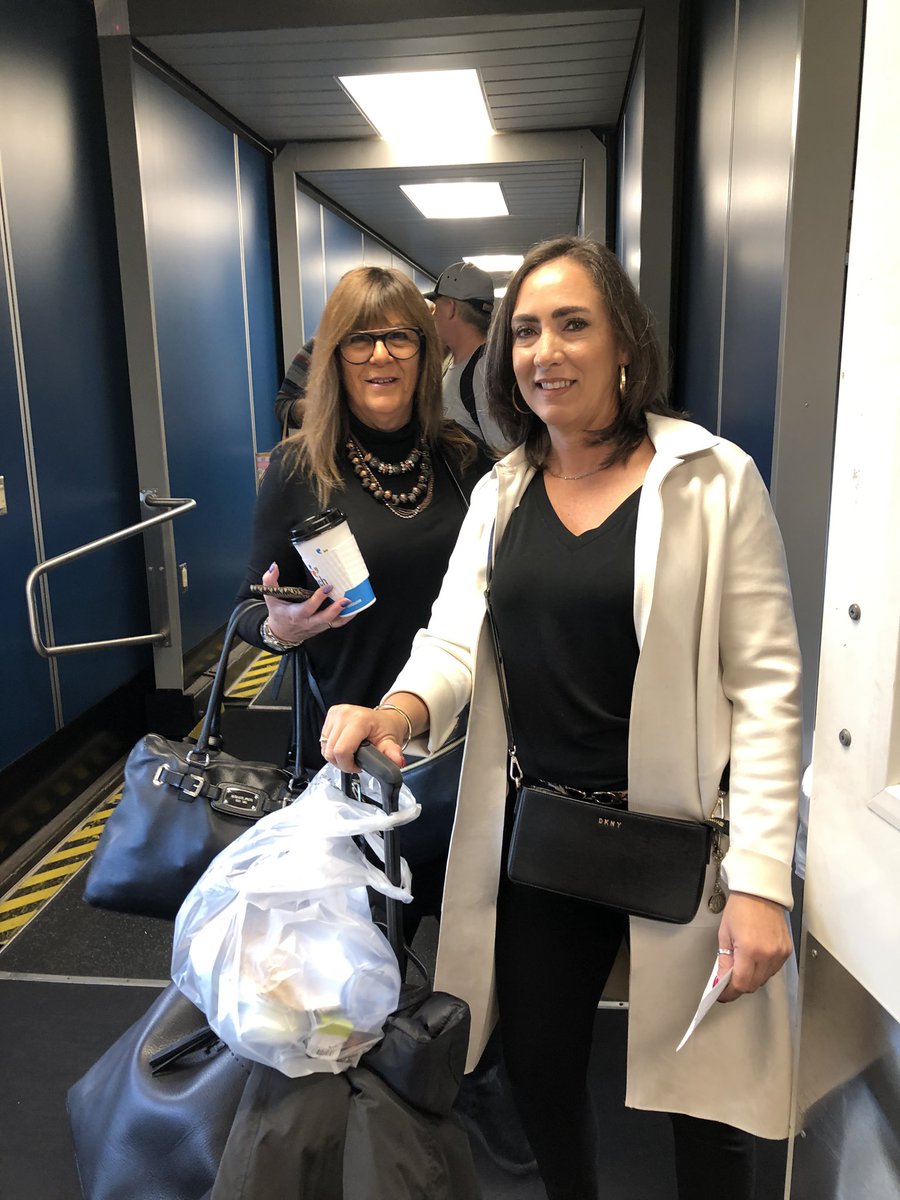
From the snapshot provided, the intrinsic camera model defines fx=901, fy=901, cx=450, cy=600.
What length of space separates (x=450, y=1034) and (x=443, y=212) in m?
6.98

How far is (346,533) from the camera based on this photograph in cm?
148

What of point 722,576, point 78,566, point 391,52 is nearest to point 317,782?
point 722,576

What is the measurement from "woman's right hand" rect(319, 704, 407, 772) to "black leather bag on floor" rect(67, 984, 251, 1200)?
385 mm

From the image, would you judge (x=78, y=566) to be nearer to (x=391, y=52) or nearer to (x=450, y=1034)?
(x=391, y=52)

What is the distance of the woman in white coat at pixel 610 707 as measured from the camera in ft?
3.77

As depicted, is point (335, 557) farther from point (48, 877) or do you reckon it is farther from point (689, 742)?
point (48, 877)

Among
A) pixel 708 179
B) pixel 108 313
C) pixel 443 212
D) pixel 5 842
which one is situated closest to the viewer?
pixel 708 179

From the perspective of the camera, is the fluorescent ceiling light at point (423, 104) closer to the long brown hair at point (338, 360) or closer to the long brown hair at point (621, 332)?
the long brown hair at point (338, 360)

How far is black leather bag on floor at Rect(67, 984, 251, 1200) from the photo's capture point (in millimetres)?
1108

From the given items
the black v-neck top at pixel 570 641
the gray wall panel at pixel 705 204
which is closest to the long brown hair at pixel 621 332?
the black v-neck top at pixel 570 641

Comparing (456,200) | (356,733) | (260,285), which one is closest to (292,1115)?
(356,733)

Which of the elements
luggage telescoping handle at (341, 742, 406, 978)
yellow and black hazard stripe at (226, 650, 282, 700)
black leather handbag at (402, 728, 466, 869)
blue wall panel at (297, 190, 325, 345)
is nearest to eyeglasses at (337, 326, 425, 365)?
black leather handbag at (402, 728, 466, 869)

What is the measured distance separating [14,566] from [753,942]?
273cm

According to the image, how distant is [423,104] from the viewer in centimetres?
445
